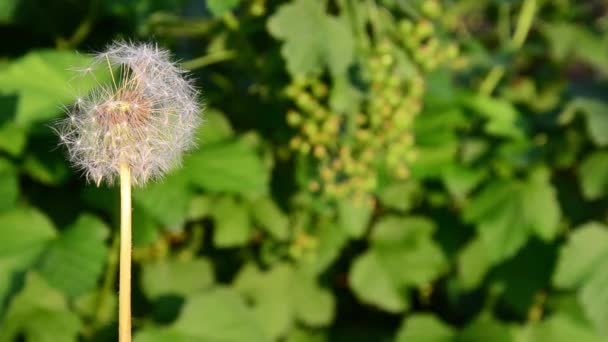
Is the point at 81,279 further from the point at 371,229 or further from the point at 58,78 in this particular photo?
the point at 371,229

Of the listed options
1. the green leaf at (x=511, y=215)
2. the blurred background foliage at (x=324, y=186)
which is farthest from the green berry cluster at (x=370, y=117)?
the green leaf at (x=511, y=215)

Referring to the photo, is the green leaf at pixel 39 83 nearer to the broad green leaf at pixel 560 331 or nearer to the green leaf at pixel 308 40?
the green leaf at pixel 308 40

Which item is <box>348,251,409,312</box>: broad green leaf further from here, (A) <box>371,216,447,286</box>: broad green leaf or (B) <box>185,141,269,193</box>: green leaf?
(B) <box>185,141,269,193</box>: green leaf

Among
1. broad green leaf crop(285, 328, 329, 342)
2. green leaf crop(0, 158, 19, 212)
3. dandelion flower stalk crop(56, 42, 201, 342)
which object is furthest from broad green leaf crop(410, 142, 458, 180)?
dandelion flower stalk crop(56, 42, 201, 342)

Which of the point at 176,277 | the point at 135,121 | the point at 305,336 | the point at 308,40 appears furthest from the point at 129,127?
the point at 305,336

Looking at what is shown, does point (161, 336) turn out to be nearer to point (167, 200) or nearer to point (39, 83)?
point (167, 200)

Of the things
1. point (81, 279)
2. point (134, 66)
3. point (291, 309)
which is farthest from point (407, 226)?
point (134, 66)
